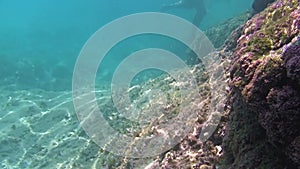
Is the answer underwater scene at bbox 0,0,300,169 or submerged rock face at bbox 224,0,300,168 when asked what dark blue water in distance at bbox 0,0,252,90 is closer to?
underwater scene at bbox 0,0,300,169

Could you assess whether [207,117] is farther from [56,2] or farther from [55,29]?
[56,2]

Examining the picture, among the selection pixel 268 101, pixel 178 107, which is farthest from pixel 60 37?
pixel 268 101

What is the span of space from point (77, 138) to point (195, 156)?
275 inches

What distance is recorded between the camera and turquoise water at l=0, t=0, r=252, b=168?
10.8 metres

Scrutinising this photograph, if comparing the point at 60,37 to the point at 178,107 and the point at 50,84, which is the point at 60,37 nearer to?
the point at 50,84

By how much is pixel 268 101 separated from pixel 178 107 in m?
4.41

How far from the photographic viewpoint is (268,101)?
3348 mm

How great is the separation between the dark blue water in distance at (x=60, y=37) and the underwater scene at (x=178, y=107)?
248mm

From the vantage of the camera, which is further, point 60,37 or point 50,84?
point 60,37

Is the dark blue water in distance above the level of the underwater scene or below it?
above

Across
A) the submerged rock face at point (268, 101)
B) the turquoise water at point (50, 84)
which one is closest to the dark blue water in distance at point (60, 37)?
the turquoise water at point (50, 84)

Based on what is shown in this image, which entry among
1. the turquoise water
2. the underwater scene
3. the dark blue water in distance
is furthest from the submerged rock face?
the dark blue water in distance

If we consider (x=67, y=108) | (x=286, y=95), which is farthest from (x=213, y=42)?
(x=286, y=95)

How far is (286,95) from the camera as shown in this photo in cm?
319
